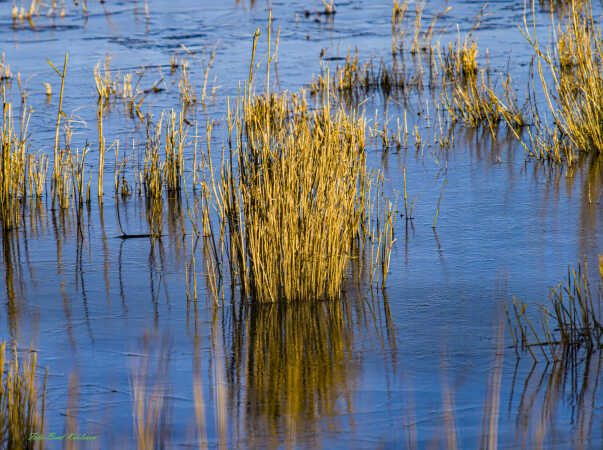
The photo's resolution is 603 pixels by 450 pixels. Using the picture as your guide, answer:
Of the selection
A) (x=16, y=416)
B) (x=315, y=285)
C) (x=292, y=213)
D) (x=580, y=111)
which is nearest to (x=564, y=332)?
(x=315, y=285)

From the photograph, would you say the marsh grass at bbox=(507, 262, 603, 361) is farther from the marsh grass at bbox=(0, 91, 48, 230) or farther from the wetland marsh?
the marsh grass at bbox=(0, 91, 48, 230)

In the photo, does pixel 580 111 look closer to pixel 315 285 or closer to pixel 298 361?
pixel 315 285

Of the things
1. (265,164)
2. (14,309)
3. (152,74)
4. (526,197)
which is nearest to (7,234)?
(14,309)

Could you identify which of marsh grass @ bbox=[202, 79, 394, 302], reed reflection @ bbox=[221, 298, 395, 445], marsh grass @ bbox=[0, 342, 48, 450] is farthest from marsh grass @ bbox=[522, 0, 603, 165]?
marsh grass @ bbox=[0, 342, 48, 450]

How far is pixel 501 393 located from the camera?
11.4 feet

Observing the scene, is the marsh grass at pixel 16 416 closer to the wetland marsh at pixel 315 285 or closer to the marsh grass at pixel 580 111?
the wetland marsh at pixel 315 285

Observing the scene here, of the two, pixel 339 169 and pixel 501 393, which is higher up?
pixel 339 169

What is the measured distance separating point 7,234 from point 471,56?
628 cm

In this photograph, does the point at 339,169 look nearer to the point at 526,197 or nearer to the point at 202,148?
the point at 526,197

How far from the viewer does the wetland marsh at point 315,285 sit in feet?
10.9

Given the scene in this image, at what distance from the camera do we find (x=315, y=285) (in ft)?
14.6

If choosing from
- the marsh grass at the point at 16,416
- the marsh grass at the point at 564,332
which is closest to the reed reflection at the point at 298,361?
the marsh grass at the point at 564,332

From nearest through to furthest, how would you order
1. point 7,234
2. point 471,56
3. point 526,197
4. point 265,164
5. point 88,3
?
1. point 265,164
2. point 7,234
3. point 526,197
4. point 471,56
5. point 88,3

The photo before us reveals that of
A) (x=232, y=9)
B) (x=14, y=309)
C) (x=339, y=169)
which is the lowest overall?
(x=14, y=309)
